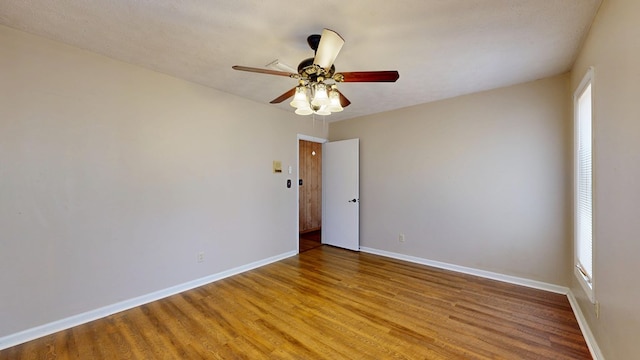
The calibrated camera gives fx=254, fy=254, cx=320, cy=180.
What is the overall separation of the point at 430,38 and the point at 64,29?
2.82 m

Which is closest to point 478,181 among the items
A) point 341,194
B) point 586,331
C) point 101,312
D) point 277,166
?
point 586,331

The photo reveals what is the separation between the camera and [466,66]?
2506 millimetres

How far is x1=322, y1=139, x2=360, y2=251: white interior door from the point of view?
4.36 meters

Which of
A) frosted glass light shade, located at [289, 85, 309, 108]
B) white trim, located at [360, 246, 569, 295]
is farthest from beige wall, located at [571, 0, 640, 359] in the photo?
frosted glass light shade, located at [289, 85, 309, 108]

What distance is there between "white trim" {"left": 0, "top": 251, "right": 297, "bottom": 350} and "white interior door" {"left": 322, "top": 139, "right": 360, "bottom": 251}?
1.79 meters

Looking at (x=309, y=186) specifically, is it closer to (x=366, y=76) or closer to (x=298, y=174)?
(x=298, y=174)

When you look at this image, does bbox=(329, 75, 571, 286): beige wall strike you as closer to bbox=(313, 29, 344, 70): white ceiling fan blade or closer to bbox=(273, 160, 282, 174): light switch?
bbox=(273, 160, 282, 174): light switch

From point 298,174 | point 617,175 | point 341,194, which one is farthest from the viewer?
point 341,194

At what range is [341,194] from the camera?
14.9 feet

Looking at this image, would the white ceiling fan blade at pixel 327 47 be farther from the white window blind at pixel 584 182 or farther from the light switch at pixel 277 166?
Result: the light switch at pixel 277 166

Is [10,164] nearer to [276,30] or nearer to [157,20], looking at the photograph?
[157,20]

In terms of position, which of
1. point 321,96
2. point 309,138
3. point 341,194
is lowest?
point 341,194

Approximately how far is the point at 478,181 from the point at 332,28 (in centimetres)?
266

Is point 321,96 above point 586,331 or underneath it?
above
